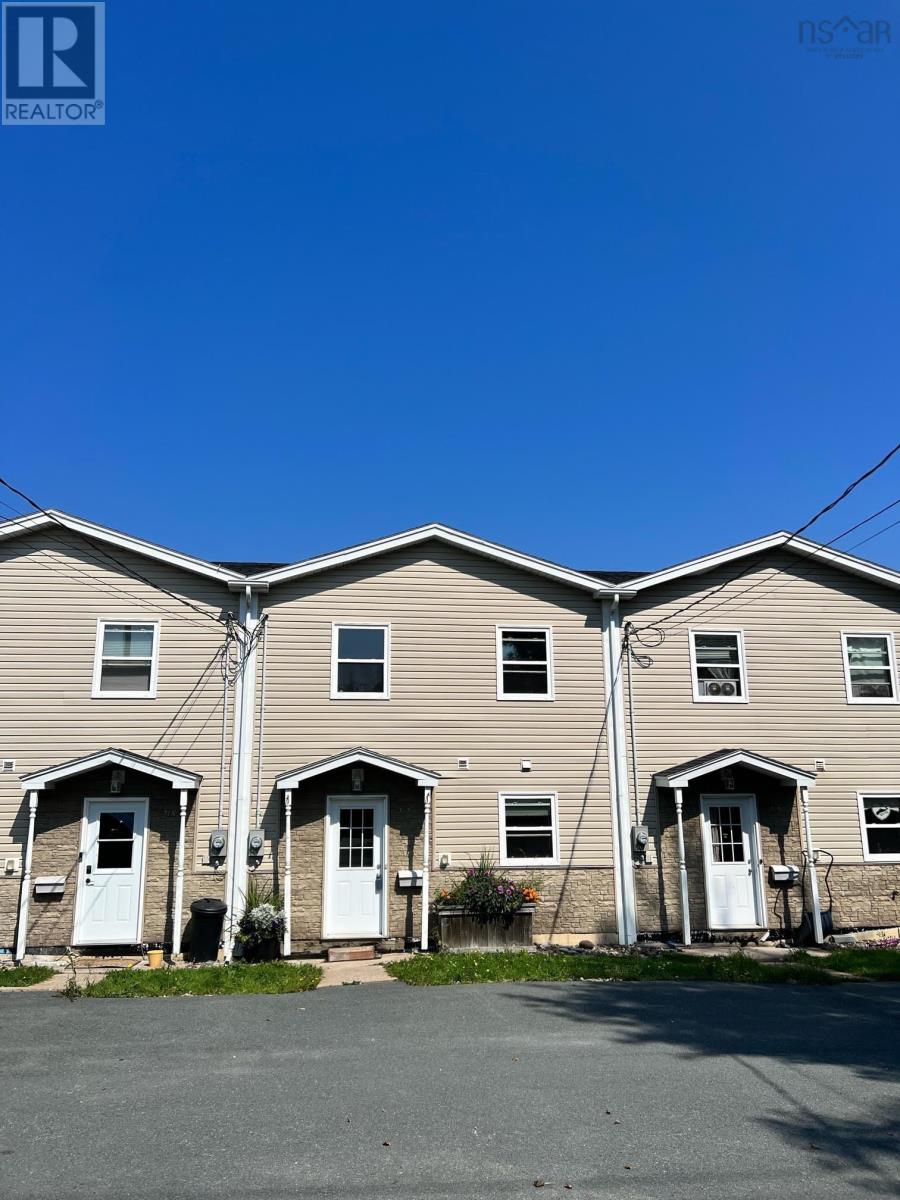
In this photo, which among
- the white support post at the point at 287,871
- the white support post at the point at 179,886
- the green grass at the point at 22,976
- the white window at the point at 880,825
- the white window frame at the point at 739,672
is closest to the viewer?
the green grass at the point at 22,976

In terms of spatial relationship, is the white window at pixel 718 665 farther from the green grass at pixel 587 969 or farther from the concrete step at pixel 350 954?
the concrete step at pixel 350 954

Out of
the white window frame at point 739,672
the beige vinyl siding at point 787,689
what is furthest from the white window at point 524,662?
the white window frame at point 739,672

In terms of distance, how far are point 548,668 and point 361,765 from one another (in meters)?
3.70

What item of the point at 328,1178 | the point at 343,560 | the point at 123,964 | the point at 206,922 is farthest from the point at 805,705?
the point at 328,1178

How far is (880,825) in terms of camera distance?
53.1 feet

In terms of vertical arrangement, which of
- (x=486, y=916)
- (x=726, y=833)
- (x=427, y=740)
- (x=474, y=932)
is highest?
(x=427, y=740)

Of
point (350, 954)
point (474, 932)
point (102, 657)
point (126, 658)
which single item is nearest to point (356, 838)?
point (350, 954)

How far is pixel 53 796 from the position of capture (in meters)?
14.3

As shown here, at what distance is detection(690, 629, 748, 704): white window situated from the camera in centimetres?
1639

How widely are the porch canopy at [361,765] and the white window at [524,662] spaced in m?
2.13

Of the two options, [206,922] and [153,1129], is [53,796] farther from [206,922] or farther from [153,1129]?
[153,1129]

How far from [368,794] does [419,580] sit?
149 inches

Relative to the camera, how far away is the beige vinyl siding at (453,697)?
598 inches

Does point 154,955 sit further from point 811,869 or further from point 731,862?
point 811,869
